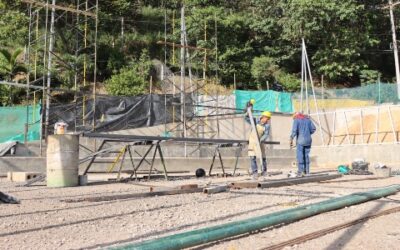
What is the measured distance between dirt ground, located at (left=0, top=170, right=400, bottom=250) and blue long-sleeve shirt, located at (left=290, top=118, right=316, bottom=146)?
12.5 ft

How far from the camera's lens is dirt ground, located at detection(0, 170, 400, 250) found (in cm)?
488

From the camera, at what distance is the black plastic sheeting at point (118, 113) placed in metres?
24.3

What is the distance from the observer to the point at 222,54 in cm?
4012

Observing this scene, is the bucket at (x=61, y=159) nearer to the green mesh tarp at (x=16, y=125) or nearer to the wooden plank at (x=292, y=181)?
the wooden plank at (x=292, y=181)

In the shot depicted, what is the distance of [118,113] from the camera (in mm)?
25094

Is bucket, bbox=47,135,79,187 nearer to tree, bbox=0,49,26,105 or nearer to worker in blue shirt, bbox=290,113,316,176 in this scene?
worker in blue shirt, bbox=290,113,316,176

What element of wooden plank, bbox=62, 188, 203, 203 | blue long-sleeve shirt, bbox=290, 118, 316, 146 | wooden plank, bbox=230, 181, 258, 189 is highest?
blue long-sleeve shirt, bbox=290, 118, 316, 146

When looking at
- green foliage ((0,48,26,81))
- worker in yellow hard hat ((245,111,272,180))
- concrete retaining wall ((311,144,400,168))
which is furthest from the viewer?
green foliage ((0,48,26,81))

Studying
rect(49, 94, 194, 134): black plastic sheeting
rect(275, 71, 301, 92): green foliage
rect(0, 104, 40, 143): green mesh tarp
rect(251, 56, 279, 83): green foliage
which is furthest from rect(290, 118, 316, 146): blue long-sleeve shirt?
rect(275, 71, 301, 92): green foliage

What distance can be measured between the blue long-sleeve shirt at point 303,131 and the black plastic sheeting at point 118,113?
11898 millimetres

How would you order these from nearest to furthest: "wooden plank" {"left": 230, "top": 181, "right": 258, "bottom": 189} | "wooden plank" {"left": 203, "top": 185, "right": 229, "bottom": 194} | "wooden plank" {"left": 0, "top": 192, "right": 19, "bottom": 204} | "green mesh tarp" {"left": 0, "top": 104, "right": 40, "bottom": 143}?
"wooden plank" {"left": 0, "top": 192, "right": 19, "bottom": 204}
"wooden plank" {"left": 203, "top": 185, "right": 229, "bottom": 194}
"wooden plank" {"left": 230, "top": 181, "right": 258, "bottom": 189}
"green mesh tarp" {"left": 0, "top": 104, "right": 40, "bottom": 143}

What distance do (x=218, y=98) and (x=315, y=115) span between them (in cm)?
551

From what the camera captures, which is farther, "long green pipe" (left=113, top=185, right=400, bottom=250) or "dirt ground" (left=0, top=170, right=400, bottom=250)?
"dirt ground" (left=0, top=170, right=400, bottom=250)

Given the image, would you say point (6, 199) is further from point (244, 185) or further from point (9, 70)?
point (9, 70)
